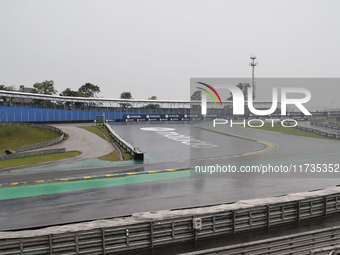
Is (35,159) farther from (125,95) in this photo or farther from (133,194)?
(125,95)

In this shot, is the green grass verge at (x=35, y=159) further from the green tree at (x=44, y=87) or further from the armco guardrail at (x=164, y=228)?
the green tree at (x=44, y=87)

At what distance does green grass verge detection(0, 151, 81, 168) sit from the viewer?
27231mm

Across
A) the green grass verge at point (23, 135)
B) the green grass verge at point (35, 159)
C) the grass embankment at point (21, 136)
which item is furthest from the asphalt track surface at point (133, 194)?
the green grass verge at point (23, 135)

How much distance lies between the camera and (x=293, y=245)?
28.5 ft

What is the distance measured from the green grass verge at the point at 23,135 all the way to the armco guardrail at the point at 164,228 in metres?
44.3

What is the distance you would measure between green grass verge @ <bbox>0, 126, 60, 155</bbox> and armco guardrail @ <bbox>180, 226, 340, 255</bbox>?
4741 cm

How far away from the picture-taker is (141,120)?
8250 cm

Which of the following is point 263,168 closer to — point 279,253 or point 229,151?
point 229,151

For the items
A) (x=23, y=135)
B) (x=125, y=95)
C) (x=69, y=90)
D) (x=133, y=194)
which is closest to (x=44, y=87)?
(x=69, y=90)

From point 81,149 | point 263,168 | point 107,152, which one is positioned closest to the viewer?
point 263,168

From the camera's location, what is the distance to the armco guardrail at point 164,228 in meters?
8.01

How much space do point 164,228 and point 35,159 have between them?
82.3ft

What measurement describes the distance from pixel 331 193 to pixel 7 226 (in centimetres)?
1358

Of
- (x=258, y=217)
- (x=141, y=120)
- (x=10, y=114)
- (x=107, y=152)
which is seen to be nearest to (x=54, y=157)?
(x=107, y=152)
